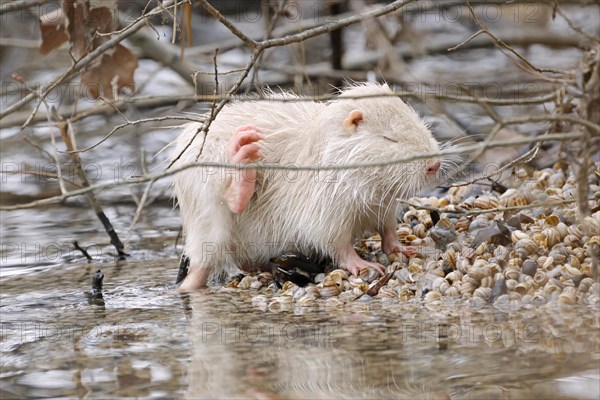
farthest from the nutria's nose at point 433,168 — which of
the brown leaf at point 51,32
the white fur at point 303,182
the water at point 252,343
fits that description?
the brown leaf at point 51,32

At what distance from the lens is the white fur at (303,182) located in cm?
467

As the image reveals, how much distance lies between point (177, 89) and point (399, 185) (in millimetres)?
5318

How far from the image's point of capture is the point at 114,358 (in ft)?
12.0

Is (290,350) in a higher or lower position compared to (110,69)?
lower

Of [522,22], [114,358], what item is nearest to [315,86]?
[522,22]

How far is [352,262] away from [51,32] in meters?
2.24

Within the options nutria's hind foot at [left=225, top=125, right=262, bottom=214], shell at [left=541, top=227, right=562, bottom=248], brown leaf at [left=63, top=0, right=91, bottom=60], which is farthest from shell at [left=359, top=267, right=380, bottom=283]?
brown leaf at [left=63, top=0, right=91, bottom=60]

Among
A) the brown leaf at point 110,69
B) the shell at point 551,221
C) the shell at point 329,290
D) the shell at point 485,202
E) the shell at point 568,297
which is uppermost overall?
the brown leaf at point 110,69

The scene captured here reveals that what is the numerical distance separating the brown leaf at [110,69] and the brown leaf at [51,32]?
26 cm

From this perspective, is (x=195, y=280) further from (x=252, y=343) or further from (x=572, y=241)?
(x=572, y=241)

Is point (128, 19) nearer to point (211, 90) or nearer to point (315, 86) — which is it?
point (211, 90)

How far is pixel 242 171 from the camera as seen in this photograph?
469 cm

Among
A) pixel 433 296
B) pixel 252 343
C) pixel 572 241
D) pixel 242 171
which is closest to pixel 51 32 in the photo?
pixel 242 171

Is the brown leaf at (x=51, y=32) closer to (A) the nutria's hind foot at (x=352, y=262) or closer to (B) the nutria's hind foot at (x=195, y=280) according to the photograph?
(B) the nutria's hind foot at (x=195, y=280)
